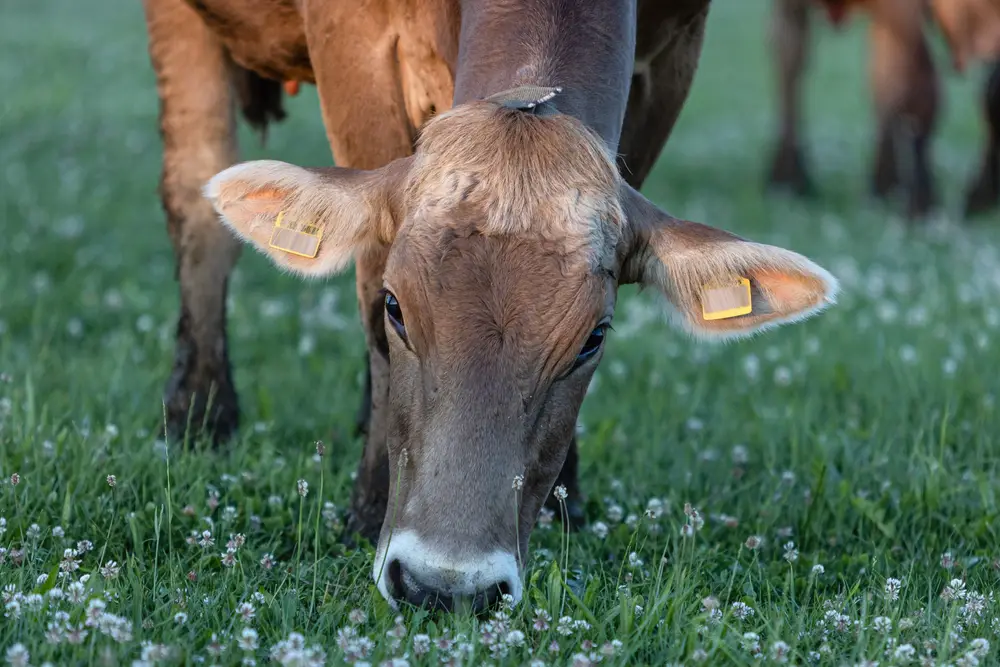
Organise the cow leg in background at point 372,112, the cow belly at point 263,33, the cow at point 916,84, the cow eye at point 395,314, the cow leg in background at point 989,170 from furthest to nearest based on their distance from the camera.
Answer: the cow leg in background at point 989,170
the cow at point 916,84
the cow belly at point 263,33
the cow leg in background at point 372,112
the cow eye at point 395,314

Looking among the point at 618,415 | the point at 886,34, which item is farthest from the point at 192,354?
the point at 886,34

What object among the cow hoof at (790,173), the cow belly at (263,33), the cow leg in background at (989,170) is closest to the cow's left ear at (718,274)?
the cow belly at (263,33)

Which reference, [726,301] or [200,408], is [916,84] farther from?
[726,301]

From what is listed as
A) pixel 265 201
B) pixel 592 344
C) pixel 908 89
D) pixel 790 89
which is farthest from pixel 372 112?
pixel 790 89

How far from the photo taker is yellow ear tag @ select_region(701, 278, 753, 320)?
3.47m

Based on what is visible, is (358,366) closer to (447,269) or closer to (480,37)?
(480,37)

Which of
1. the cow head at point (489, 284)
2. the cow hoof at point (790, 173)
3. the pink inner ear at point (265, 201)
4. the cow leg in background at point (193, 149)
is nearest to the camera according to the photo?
the cow head at point (489, 284)

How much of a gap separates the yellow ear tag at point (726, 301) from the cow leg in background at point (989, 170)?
9.14m

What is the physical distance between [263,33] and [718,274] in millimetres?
2353

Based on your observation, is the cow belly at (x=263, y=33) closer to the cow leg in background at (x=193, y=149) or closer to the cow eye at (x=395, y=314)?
the cow leg in background at (x=193, y=149)

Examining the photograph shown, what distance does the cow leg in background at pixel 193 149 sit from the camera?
5426 mm

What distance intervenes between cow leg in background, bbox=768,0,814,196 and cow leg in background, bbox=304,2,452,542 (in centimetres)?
965

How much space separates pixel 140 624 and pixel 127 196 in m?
7.03

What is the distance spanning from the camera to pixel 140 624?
2859 mm
